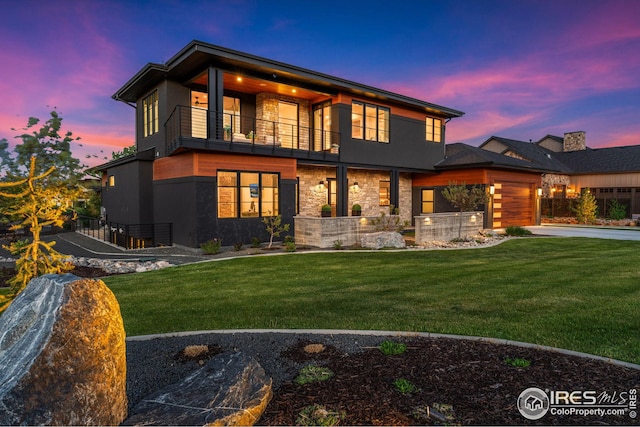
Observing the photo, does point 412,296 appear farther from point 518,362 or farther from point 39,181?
point 39,181

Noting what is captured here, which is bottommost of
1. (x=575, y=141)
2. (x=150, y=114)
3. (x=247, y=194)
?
(x=247, y=194)

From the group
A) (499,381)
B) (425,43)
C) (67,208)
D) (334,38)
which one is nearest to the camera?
(499,381)

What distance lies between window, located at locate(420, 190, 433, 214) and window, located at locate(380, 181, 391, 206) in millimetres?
2669

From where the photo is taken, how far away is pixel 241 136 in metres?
14.6

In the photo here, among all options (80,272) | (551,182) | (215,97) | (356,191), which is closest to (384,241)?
(356,191)

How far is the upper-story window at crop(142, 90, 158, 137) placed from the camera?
1625 cm

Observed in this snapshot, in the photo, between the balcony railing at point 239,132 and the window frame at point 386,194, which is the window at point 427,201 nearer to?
the window frame at point 386,194

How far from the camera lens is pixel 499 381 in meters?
3.17

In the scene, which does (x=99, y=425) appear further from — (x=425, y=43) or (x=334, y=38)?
(x=425, y=43)

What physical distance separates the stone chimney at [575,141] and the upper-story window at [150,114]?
38.9 m

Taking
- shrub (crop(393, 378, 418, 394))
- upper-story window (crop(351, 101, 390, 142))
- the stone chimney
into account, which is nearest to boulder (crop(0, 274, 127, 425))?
shrub (crop(393, 378, 418, 394))

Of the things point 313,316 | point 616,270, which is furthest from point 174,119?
point 616,270

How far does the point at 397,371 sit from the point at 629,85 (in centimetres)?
3034

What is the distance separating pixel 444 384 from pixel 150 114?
1750 cm
